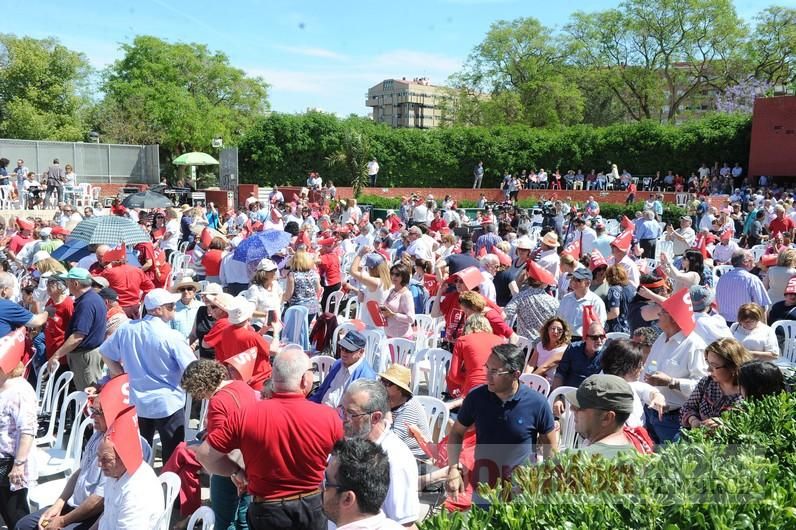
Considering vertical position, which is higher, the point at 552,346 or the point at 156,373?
the point at 552,346

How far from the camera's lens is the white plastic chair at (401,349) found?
7137 millimetres

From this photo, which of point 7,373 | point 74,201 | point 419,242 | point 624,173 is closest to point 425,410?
point 7,373

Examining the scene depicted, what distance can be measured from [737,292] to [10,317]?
7076mm

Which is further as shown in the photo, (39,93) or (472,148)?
(39,93)

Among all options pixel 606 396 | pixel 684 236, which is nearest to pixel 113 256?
pixel 606 396

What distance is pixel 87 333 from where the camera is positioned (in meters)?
6.41

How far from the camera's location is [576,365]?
5.40m

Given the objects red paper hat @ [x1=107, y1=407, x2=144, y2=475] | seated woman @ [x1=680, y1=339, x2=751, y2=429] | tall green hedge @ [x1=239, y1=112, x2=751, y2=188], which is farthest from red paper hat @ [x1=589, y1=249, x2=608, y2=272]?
tall green hedge @ [x1=239, y1=112, x2=751, y2=188]

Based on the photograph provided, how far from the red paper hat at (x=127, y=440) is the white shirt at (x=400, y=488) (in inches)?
50.5

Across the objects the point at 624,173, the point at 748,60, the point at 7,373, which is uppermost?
the point at 748,60

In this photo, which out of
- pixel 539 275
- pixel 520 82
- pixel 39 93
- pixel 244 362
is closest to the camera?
pixel 244 362

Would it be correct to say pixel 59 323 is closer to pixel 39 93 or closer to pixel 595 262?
pixel 595 262

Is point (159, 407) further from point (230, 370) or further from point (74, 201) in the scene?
point (74, 201)

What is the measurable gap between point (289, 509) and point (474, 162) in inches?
1446
